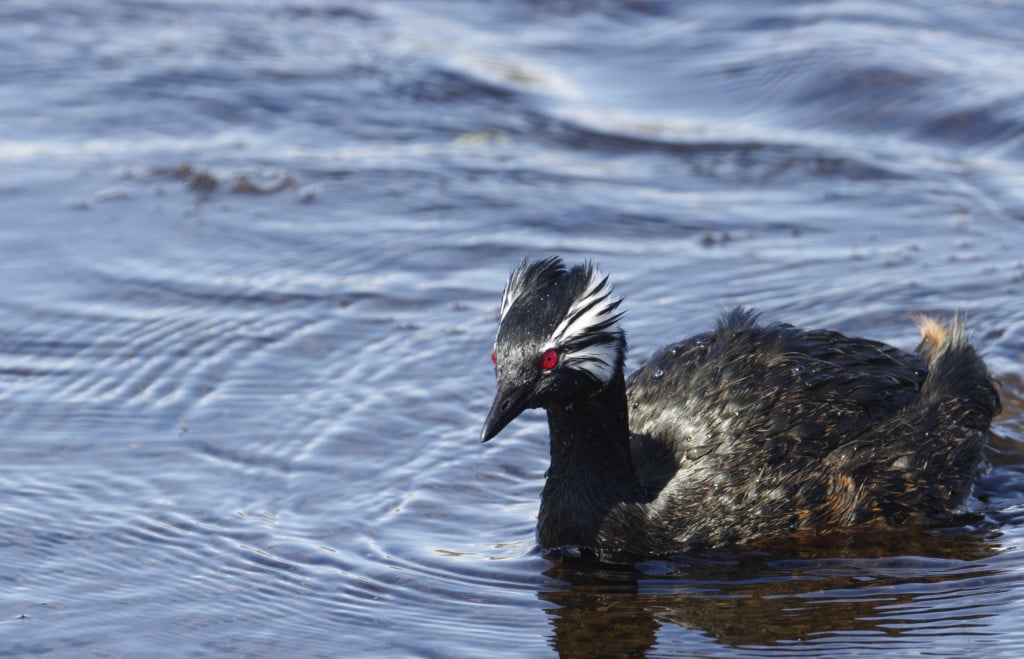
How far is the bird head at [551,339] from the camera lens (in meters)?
7.86

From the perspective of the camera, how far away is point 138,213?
13.2m

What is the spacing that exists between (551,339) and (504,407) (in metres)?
0.43

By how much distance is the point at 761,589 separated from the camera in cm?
792

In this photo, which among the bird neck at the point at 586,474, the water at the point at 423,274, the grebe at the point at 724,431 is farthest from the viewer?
the bird neck at the point at 586,474

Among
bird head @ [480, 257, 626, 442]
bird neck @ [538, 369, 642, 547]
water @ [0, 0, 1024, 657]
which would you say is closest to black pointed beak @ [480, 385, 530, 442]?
bird head @ [480, 257, 626, 442]

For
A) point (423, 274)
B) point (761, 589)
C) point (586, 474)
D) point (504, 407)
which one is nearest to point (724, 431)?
point (586, 474)

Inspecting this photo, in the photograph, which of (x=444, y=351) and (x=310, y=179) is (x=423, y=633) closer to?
(x=444, y=351)

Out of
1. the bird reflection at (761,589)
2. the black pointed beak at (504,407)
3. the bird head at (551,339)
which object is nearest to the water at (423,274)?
the bird reflection at (761,589)

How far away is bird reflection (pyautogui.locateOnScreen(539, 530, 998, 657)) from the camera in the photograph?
7.48m

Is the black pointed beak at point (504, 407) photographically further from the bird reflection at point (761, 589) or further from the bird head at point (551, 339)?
the bird reflection at point (761, 589)

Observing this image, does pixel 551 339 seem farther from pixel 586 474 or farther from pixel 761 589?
pixel 761 589

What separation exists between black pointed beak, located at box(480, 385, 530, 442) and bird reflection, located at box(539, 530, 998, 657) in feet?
3.05

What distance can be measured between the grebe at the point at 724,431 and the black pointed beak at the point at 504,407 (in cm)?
2

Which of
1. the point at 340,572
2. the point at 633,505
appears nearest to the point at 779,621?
the point at 633,505
